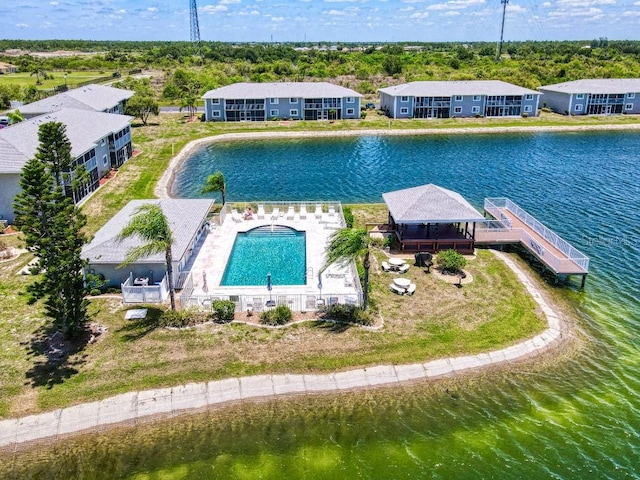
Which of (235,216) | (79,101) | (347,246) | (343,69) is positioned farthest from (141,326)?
(343,69)

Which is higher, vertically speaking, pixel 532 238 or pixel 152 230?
pixel 152 230

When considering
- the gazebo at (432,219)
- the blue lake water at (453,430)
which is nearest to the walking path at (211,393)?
the blue lake water at (453,430)

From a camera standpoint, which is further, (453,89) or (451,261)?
(453,89)

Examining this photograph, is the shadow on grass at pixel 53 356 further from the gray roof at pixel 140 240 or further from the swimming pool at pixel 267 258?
the swimming pool at pixel 267 258

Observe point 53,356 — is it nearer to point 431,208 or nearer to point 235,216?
point 235,216

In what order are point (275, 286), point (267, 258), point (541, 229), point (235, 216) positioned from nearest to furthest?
point (275, 286)
point (267, 258)
point (541, 229)
point (235, 216)

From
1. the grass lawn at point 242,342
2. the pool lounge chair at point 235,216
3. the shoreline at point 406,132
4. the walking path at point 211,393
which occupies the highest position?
the shoreline at point 406,132

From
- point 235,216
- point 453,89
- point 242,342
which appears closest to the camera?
point 242,342
